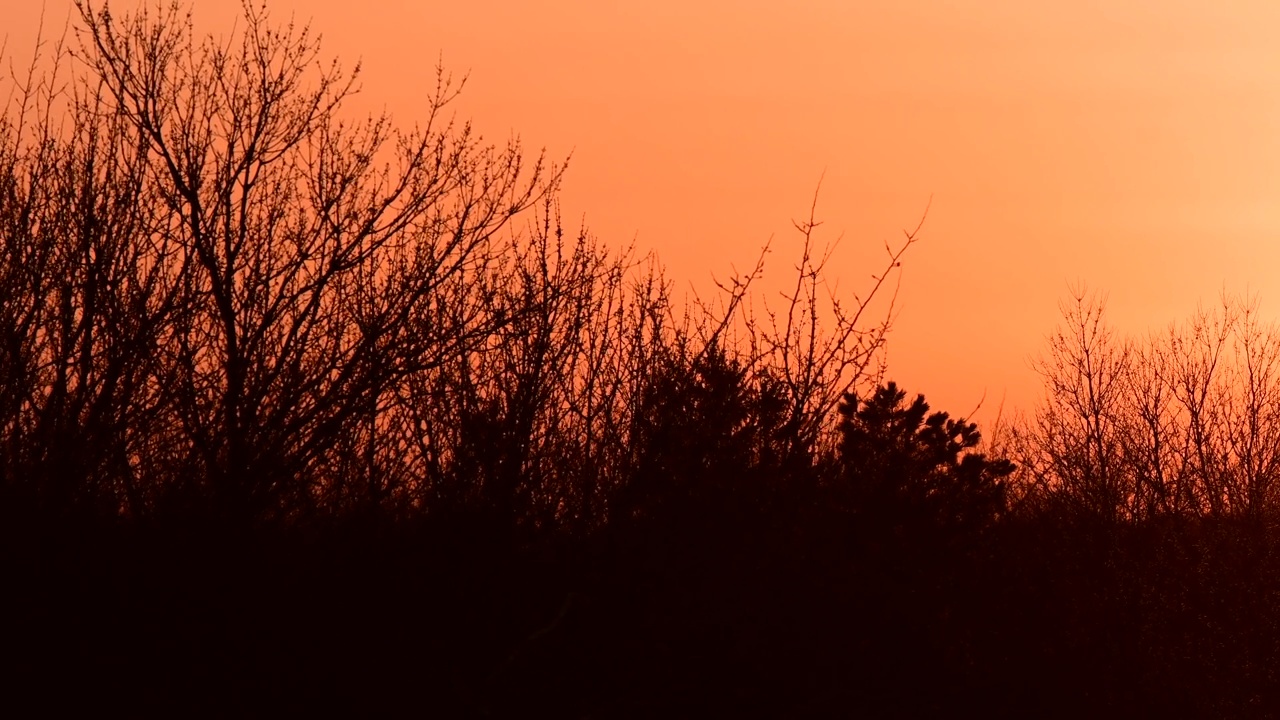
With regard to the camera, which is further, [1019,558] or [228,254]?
[1019,558]

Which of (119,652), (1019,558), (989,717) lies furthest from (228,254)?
(1019,558)

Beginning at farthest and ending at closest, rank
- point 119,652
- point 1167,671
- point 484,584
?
point 1167,671
point 484,584
point 119,652

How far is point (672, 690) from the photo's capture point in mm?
11562

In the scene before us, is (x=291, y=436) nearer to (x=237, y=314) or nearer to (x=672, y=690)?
(x=237, y=314)

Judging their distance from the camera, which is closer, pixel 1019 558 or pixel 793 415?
pixel 793 415

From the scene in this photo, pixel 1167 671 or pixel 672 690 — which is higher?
pixel 1167 671

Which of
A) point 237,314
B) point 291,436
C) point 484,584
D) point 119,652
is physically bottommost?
point 119,652

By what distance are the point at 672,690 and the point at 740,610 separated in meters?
1.24

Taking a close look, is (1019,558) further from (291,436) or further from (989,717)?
(291,436)

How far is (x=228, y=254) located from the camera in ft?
39.4

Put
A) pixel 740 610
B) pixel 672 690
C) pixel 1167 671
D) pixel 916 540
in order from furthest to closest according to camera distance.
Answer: pixel 1167 671
pixel 916 540
pixel 740 610
pixel 672 690

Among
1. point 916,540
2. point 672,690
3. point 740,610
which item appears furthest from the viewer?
point 916,540

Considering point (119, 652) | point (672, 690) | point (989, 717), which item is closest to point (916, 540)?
point (989, 717)

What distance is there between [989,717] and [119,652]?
9609 mm
